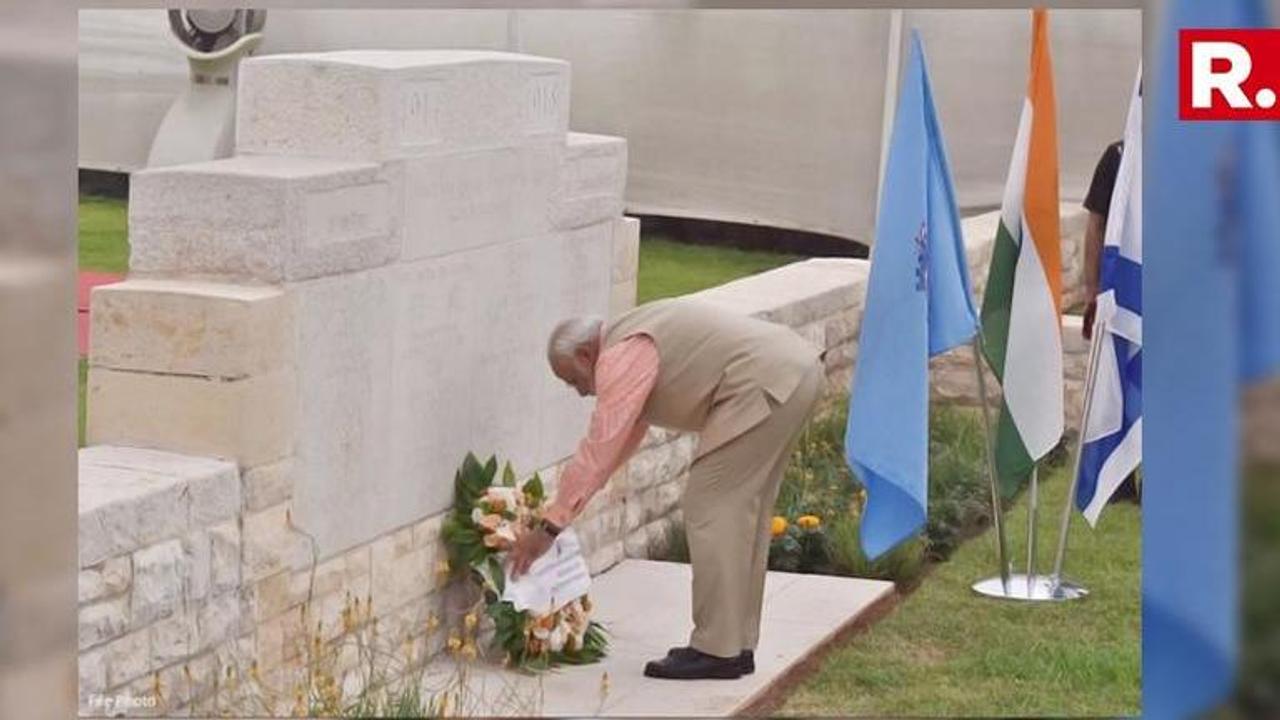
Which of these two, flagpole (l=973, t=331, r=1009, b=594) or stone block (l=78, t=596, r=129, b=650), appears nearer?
stone block (l=78, t=596, r=129, b=650)

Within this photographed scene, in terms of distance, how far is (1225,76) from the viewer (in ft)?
16.8

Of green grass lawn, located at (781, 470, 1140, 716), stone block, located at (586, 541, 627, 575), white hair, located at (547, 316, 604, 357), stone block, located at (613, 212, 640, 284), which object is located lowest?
green grass lawn, located at (781, 470, 1140, 716)

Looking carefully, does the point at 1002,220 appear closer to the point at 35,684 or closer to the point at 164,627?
the point at 164,627

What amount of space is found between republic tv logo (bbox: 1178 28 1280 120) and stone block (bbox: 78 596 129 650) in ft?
9.92

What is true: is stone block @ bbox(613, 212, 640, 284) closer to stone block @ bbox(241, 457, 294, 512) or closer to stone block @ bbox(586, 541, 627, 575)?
stone block @ bbox(586, 541, 627, 575)

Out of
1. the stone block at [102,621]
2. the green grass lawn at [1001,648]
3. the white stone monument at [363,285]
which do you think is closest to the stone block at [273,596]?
the white stone monument at [363,285]

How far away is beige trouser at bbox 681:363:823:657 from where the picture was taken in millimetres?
7762

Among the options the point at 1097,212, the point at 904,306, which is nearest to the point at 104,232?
the point at 904,306

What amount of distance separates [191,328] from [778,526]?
2.38 meters

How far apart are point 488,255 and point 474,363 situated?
33 centimetres

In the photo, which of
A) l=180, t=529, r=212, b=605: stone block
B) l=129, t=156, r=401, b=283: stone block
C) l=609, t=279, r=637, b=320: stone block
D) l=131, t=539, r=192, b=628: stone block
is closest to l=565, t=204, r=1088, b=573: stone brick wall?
l=609, t=279, r=637, b=320: stone block

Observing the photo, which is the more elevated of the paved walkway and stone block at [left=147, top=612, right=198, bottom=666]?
stone block at [left=147, top=612, right=198, bottom=666]

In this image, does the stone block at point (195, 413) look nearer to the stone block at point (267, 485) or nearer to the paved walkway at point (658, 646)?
the stone block at point (267, 485)

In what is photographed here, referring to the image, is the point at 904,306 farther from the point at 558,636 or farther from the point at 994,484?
the point at 558,636
